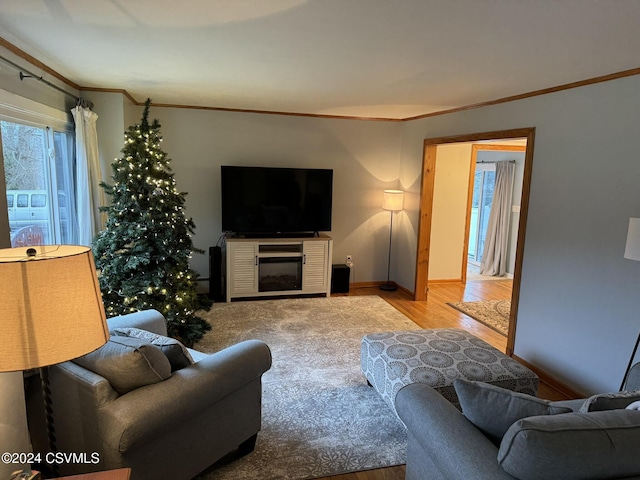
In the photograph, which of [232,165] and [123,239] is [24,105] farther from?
[232,165]

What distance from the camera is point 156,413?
1739 millimetres

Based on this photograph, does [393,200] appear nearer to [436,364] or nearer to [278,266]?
[278,266]

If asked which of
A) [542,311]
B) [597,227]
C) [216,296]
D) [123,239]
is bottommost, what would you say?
[216,296]

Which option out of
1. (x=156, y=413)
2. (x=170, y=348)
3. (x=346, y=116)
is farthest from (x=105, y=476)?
(x=346, y=116)

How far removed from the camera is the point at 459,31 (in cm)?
212

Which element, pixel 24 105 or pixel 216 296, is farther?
pixel 216 296

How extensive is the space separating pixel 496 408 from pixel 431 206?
4088 millimetres

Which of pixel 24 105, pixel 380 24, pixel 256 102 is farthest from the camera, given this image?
pixel 256 102

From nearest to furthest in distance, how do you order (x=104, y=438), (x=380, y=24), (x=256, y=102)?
1. (x=104, y=438)
2. (x=380, y=24)
3. (x=256, y=102)

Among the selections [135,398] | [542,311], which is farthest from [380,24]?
[542,311]

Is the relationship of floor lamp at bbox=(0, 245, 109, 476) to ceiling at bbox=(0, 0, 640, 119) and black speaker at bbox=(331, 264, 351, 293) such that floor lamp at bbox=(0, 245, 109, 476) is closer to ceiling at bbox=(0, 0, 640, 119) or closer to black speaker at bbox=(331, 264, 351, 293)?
ceiling at bbox=(0, 0, 640, 119)

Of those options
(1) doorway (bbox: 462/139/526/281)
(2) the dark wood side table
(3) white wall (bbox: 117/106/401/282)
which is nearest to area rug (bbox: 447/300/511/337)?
(1) doorway (bbox: 462/139/526/281)

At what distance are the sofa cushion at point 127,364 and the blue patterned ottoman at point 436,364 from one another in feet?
4.87

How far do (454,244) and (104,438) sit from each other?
562cm
